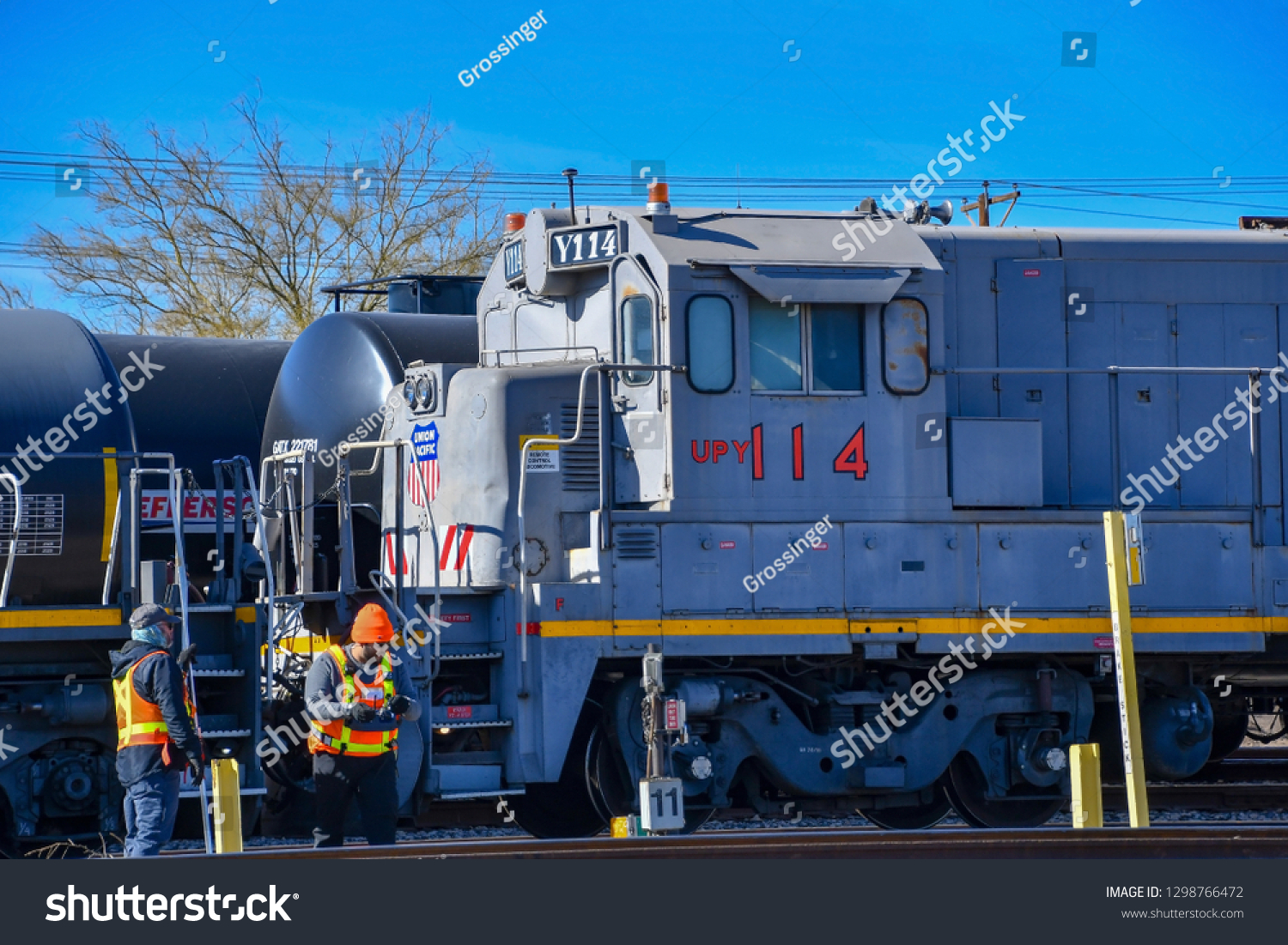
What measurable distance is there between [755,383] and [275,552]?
367 centimetres

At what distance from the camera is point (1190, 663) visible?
396 inches

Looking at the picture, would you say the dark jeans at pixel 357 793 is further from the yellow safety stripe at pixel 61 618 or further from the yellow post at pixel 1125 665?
the yellow post at pixel 1125 665

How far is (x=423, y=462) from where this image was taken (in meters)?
9.87

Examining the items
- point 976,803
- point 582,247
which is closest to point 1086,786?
point 976,803

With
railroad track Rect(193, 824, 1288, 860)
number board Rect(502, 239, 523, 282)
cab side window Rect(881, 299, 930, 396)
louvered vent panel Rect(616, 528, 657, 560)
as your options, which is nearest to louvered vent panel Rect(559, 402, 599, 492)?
louvered vent panel Rect(616, 528, 657, 560)

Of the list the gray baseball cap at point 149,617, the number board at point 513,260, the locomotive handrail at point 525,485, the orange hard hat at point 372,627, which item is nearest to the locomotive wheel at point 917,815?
the locomotive handrail at point 525,485

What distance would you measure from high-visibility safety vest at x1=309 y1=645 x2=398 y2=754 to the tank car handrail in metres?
2.36

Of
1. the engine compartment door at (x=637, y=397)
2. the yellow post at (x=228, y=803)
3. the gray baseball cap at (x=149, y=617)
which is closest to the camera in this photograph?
the gray baseball cap at (x=149, y=617)

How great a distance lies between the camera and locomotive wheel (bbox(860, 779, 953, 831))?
985 cm

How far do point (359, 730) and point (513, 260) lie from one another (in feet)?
13.4

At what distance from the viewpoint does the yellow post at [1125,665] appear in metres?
8.02

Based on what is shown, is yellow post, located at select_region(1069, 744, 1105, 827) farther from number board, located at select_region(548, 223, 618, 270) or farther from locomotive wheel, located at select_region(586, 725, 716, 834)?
number board, located at select_region(548, 223, 618, 270)

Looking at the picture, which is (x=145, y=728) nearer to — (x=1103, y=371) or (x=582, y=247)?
(x=582, y=247)

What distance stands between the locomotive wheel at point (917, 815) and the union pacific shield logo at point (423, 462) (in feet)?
12.6
